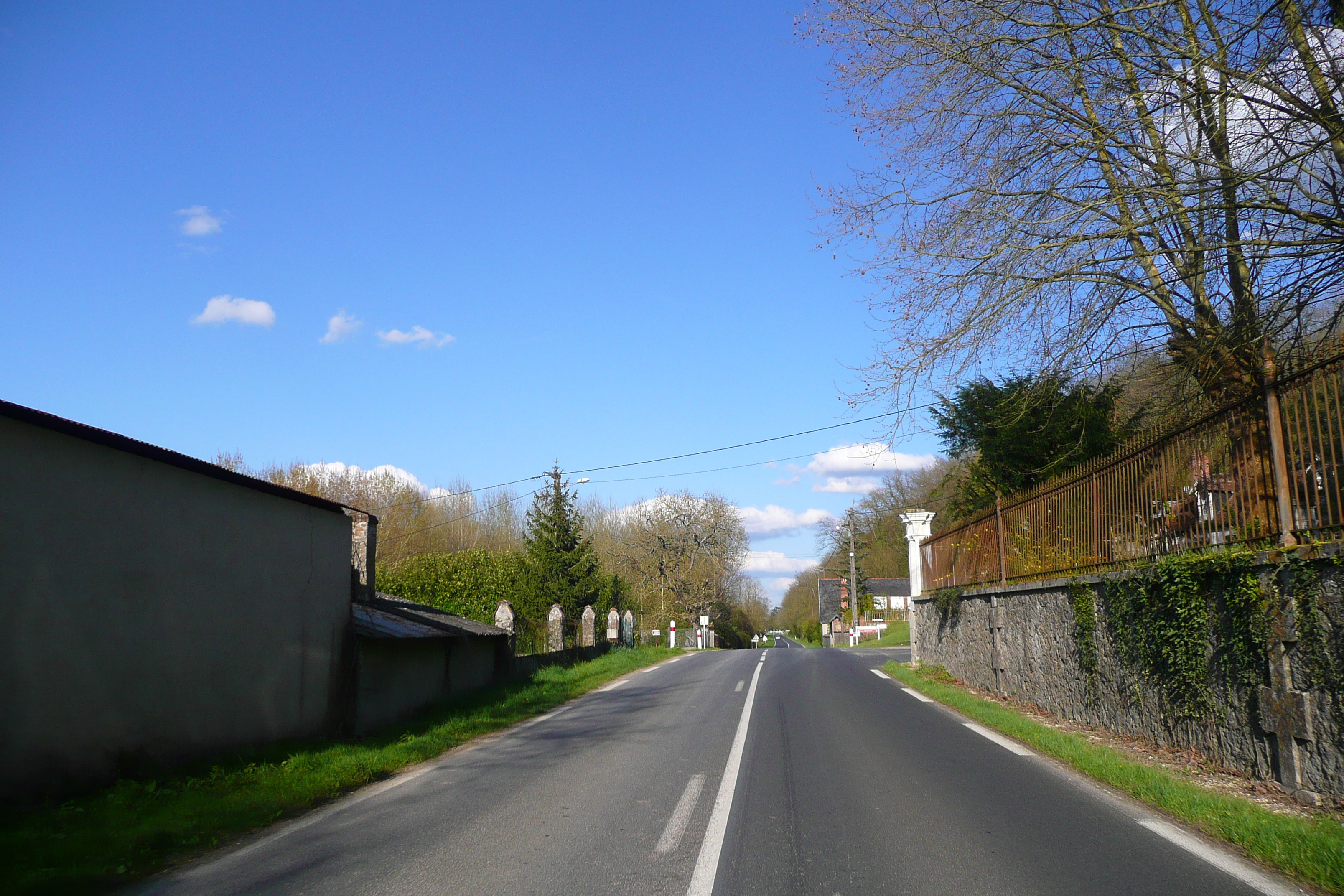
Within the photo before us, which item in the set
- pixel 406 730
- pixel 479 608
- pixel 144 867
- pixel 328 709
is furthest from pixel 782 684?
pixel 479 608

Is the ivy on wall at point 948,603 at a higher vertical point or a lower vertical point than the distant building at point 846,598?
higher

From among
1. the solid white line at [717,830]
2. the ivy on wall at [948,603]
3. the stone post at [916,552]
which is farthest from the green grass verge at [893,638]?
the solid white line at [717,830]

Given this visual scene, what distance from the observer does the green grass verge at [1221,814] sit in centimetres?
464

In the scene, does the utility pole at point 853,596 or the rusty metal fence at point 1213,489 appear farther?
the utility pole at point 853,596

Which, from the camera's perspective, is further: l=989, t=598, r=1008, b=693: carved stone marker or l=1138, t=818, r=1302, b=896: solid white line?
l=989, t=598, r=1008, b=693: carved stone marker

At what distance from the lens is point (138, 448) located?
7789 mm

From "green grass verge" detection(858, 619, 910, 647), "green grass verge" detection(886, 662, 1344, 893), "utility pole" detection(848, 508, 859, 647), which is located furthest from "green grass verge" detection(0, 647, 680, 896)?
"utility pole" detection(848, 508, 859, 647)

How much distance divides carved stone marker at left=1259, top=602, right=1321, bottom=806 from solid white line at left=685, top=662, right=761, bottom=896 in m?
4.02

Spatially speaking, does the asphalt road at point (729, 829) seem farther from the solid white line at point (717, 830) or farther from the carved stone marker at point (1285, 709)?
the carved stone marker at point (1285, 709)

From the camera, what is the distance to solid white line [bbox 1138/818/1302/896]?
A: 14.4 feet

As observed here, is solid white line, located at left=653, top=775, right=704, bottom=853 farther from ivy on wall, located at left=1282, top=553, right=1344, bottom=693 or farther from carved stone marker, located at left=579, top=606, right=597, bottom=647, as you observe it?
carved stone marker, located at left=579, top=606, right=597, bottom=647

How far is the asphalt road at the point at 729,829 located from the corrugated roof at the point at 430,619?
3.53 m

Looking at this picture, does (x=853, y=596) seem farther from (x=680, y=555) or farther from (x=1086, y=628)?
(x=1086, y=628)

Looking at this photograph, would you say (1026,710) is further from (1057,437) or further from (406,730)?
(406,730)
